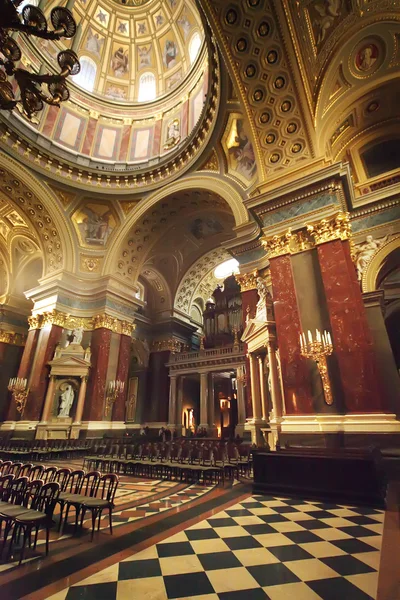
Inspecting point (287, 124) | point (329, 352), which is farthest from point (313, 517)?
point (287, 124)

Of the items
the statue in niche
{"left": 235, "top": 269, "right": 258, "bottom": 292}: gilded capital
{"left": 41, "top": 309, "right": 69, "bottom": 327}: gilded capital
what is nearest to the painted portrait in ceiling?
{"left": 41, "top": 309, "right": 69, "bottom": 327}: gilded capital

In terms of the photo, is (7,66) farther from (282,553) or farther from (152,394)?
(152,394)

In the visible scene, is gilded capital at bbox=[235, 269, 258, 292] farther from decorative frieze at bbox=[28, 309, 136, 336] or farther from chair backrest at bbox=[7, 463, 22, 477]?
chair backrest at bbox=[7, 463, 22, 477]

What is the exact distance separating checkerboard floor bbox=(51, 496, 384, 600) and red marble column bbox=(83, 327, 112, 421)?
11285mm

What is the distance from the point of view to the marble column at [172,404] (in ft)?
59.4

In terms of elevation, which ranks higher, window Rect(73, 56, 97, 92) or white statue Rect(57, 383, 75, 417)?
window Rect(73, 56, 97, 92)

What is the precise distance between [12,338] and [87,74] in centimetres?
1710

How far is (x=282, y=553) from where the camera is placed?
298cm

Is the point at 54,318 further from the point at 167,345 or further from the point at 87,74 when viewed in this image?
the point at 87,74

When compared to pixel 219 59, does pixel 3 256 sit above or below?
below

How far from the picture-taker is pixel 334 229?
7.89m

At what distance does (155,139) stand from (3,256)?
39.1ft

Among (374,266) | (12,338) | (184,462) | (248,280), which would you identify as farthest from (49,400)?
(374,266)

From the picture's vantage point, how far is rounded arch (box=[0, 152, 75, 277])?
47.4 ft
